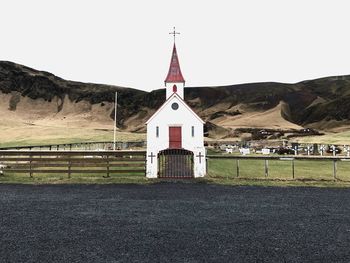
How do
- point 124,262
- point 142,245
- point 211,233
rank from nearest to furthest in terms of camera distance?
point 124,262 < point 142,245 < point 211,233

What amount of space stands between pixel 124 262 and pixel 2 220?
669cm

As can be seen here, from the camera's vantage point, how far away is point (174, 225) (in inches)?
499

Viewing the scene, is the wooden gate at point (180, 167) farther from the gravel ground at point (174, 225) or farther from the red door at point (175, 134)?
the gravel ground at point (174, 225)

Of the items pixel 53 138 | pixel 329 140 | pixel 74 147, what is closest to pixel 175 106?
pixel 74 147

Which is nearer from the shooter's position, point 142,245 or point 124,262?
point 124,262

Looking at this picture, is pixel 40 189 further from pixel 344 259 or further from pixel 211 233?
pixel 344 259

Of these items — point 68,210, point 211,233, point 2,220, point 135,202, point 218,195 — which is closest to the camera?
point 211,233

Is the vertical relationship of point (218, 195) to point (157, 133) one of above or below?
below

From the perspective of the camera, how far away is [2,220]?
530 inches

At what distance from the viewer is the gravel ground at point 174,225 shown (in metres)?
9.57

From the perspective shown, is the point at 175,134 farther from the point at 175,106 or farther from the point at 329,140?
the point at 329,140

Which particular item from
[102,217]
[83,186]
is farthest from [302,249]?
[83,186]

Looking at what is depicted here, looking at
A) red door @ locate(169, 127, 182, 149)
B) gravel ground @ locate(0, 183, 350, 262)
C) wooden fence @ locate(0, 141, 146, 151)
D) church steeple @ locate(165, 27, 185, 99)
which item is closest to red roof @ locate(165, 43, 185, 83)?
church steeple @ locate(165, 27, 185, 99)

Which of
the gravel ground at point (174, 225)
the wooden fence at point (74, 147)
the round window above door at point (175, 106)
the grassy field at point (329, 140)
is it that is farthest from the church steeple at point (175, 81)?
the grassy field at point (329, 140)
